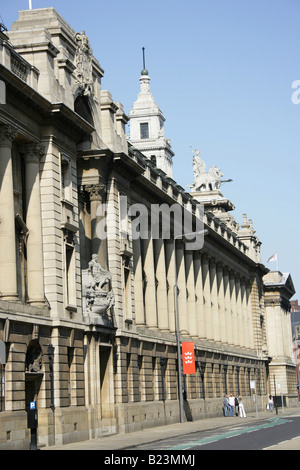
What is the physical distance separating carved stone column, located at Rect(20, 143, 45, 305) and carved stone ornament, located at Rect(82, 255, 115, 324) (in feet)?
17.9

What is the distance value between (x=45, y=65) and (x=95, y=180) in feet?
28.4

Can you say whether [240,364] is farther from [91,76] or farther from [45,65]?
[45,65]

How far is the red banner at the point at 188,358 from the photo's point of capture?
212 feet

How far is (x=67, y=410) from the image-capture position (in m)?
43.8

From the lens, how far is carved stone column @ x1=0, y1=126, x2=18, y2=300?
39.9 m

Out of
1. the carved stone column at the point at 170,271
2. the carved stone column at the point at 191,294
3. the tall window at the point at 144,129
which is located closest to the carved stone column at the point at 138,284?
the carved stone column at the point at 170,271

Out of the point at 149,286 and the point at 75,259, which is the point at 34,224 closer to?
the point at 75,259

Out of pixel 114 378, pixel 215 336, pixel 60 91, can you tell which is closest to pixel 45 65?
pixel 60 91

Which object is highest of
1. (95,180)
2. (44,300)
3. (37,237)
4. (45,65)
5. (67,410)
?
(45,65)

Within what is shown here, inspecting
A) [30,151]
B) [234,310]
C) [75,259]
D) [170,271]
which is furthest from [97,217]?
[234,310]

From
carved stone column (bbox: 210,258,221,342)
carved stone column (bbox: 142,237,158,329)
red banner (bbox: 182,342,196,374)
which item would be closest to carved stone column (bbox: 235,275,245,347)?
carved stone column (bbox: 210,258,221,342)

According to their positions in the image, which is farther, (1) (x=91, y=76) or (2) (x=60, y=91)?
(1) (x=91, y=76)

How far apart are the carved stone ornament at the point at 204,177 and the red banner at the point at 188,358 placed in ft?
175

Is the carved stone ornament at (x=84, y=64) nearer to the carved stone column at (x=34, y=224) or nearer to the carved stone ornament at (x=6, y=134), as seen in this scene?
the carved stone column at (x=34, y=224)
